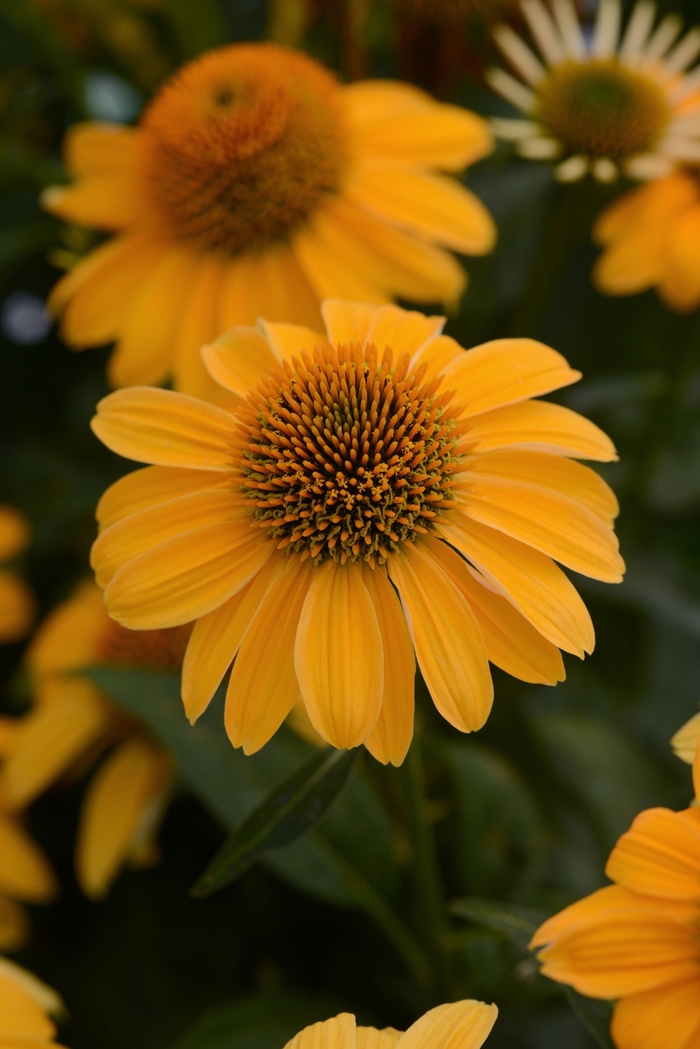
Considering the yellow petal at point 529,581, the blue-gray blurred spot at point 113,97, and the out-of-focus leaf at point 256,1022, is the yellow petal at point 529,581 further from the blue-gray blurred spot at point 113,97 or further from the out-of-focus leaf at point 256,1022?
the blue-gray blurred spot at point 113,97

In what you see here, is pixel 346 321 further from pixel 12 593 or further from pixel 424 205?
pixel 12 593

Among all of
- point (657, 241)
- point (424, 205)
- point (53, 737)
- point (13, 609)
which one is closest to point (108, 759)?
point (53, 737)

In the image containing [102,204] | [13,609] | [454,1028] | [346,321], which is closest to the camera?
[454,1028]

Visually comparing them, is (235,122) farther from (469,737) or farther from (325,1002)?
(325,1002)

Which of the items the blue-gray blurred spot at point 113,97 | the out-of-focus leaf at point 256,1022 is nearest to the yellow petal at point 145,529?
the out-of-focus leaf at point 256,1022

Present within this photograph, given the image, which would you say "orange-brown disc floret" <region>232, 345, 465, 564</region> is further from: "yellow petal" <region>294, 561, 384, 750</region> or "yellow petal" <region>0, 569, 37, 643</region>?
"yellow petal" <region>0, 569, 37, 643</region>

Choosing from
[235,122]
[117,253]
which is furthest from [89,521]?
[235,122]
